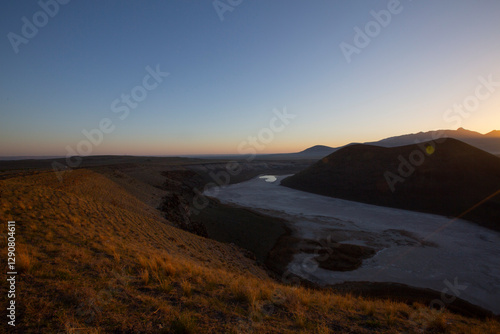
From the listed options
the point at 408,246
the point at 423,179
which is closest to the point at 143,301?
the point at 408,246

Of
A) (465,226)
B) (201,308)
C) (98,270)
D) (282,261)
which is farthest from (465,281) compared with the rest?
(98,270)

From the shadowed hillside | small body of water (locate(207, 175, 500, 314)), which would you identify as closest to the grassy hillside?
small body of water (locate(207, 175, 500, 314))

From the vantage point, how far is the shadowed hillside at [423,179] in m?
20.0

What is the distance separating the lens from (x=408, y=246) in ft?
46.0

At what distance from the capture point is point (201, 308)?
4.23 m

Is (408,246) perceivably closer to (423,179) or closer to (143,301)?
(423,179)

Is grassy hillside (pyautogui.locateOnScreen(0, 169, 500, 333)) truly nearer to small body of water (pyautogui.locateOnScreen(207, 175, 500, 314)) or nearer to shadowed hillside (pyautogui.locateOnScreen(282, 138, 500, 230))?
small body of water (pyautogui.locateOnScreen(207, 175, 500, 314))

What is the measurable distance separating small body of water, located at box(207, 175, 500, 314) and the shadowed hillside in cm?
210

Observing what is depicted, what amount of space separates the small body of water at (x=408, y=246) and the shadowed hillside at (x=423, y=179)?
6.90ft

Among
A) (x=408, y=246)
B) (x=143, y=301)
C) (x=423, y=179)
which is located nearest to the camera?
(x=143, y=301)

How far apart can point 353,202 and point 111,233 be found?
27.4 m

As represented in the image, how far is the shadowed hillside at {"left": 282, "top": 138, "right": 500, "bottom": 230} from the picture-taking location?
20.0 m

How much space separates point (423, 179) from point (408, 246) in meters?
14.9

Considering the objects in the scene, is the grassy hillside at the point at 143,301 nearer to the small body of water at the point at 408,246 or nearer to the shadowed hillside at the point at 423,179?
the small body of water at the point at 408,246
